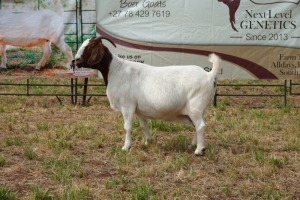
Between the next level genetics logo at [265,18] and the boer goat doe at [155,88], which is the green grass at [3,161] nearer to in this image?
the boer goat doe at [155,88]

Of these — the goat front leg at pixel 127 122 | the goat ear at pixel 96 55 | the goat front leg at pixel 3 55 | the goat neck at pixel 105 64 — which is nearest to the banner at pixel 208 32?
the goat front leg at pixel 3 55

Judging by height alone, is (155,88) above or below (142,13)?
below

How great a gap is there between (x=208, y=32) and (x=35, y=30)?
12.1 feet

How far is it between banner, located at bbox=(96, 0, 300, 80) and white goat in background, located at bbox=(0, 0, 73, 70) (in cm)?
86

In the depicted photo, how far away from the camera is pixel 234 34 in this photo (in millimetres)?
12195

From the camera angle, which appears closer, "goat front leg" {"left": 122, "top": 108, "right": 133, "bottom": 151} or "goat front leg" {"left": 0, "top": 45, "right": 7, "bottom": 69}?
"goat front leg" {"left": 122, "top": 108, "right": 133, "bottom": 151}

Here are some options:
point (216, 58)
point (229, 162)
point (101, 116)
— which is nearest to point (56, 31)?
point (101, 116)

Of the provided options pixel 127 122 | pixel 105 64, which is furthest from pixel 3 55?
pixel 127 122

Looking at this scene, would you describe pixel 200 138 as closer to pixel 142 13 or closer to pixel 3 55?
pixel 142 13

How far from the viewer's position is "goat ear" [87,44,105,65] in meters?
8.17

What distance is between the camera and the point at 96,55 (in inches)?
322

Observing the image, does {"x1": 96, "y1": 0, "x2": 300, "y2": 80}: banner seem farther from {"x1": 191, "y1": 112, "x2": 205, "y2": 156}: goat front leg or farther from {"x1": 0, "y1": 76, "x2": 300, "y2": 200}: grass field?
{"x1": 191, "y1": 112, "x2": 205, "y2": 156}: goat front leg

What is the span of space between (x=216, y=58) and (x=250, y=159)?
1.47 m

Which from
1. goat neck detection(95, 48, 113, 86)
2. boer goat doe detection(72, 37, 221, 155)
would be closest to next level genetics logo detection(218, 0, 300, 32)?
boer goat doe detection(72, 37, 221, 155)
